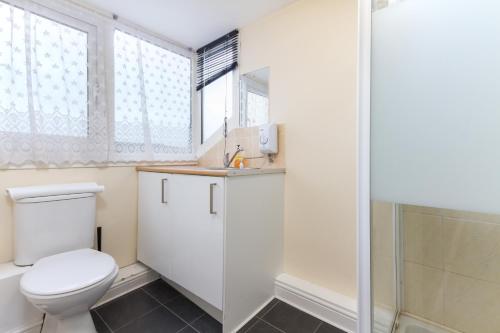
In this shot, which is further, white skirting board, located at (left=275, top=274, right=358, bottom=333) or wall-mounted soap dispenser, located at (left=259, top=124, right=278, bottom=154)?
wall-mounted soap dispenser, located at (left=259, top=124, right=278, bottom=154)

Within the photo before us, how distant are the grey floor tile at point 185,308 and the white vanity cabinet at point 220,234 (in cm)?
17

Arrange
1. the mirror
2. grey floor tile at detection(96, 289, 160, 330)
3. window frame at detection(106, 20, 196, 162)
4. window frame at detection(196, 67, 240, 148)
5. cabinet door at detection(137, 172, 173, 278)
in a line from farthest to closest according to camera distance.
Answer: window frame at detection(196, 67, 240, 148) → the mirror → window frame at detection(106, 20, 196, 162) → cabinet door at detection(137, 172, 173, 278) → grey floor tile at detection(96, 289, 160, 330)

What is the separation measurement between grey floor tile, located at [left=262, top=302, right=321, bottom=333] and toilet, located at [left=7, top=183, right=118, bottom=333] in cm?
97

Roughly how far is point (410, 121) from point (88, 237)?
187 cm

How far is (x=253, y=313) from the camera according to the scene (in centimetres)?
141

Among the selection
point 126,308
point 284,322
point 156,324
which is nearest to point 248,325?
point 284,322

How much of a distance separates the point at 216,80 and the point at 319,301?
2.01m

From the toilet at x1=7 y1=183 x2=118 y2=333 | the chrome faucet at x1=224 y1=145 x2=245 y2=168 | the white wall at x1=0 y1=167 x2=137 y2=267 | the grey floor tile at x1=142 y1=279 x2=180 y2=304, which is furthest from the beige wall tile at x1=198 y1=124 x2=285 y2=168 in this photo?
the grey floor tile at x1=142 y1=279 x2=180 y2=304

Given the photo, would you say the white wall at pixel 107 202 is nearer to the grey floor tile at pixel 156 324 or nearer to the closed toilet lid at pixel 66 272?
the closed toilet lid at pixel 66 272

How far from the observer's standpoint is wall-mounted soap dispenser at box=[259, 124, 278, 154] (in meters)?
1.65

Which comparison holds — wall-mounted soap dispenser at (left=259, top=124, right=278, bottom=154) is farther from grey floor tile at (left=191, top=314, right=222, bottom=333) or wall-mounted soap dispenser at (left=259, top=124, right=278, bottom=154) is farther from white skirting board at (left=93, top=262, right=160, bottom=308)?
white skirting board at (left=93, top=262, right=160, bottom=308)

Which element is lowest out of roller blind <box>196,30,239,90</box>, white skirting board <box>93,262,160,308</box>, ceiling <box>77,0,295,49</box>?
white skirting board <box>93,262,160,308</box>

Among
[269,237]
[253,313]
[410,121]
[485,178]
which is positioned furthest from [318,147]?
[253,313]

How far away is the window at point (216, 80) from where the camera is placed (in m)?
2.04
